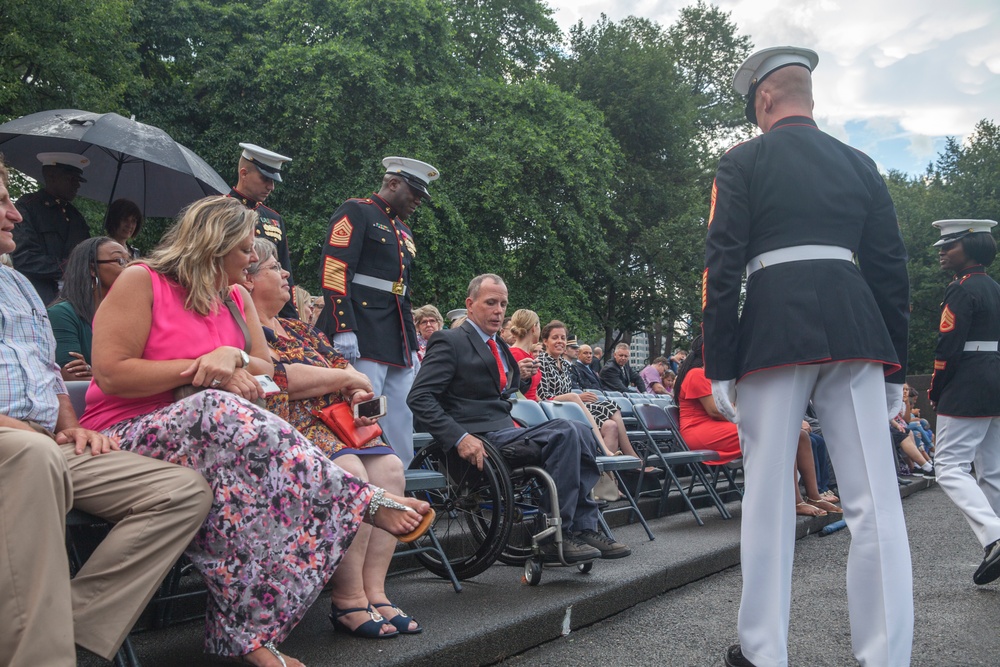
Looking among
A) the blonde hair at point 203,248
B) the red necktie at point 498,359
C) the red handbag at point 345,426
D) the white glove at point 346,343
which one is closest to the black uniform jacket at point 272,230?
the white glove at point 346,343

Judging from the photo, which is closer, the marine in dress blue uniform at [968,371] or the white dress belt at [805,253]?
the white dress belt at [805,253]

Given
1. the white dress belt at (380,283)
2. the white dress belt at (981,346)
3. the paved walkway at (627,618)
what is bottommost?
the paved walkway at (627,618)

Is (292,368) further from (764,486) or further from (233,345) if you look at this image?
(764,486)

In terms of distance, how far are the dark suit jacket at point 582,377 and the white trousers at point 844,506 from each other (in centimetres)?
739

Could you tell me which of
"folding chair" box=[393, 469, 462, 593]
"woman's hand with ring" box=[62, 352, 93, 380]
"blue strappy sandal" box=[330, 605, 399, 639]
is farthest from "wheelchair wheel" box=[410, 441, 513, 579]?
"woman's hand with ring" box=[62, 352, 93, 380]

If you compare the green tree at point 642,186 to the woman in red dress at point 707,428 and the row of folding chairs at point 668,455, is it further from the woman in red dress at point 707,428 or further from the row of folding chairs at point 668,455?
the woman in red dress at point 707,428

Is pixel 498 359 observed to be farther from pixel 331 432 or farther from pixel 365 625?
pixel 365 625

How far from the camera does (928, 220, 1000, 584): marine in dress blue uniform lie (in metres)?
5.46

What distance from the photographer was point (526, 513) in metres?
5.11

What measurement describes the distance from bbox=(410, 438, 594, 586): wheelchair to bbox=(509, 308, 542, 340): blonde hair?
3.05 m

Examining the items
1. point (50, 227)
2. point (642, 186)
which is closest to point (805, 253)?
point (50, 227)

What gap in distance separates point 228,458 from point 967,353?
16.0 ft

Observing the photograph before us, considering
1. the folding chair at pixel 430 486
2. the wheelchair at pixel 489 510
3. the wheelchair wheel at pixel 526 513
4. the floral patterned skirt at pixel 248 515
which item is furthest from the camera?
the wheelchair wheel at pixel 526 513

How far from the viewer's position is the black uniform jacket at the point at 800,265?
296 centimetres
